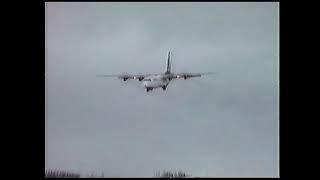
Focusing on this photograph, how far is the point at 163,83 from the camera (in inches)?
1260
